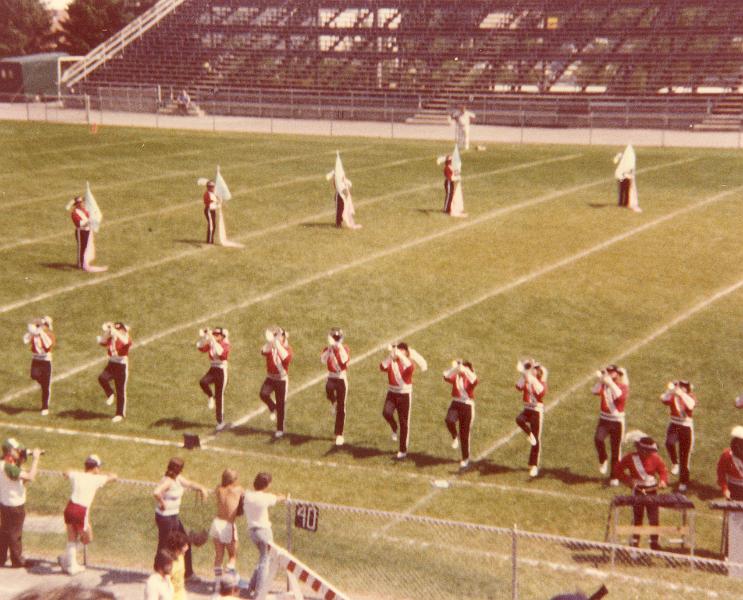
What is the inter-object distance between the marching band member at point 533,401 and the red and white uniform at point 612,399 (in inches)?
28.2

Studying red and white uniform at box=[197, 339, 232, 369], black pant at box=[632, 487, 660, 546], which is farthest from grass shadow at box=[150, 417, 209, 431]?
black pant at box=[632, 487, 660, 546]

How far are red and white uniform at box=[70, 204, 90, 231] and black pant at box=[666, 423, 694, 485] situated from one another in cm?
1406

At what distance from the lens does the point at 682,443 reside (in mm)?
15438

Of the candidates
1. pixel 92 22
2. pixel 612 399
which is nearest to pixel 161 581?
pixel 612 399

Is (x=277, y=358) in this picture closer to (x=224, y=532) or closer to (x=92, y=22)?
(x=224, y=532)

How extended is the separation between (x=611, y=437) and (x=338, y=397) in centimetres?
382

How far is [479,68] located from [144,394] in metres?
47.0

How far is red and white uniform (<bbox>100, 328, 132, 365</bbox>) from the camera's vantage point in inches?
698

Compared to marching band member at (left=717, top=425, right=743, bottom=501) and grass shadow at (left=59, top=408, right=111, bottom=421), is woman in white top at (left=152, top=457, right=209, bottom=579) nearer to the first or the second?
marching band member at (left=717, top=425, right=743, bottom=501)

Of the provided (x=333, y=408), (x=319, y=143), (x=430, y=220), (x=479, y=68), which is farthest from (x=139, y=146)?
(x=333, y=408)

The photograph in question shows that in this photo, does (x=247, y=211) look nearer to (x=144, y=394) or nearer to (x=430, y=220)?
(x=430, y=220)

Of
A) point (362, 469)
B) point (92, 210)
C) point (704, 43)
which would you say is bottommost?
point (362, 469)

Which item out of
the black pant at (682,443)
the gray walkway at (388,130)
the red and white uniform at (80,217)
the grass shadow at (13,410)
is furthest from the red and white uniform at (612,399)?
the gray walkway at (388,130)

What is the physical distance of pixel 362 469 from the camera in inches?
634
